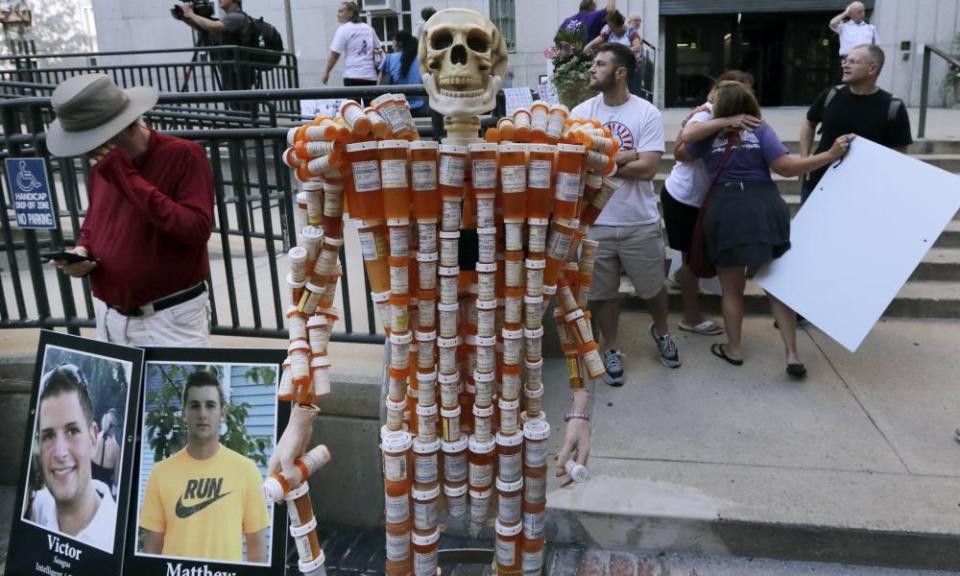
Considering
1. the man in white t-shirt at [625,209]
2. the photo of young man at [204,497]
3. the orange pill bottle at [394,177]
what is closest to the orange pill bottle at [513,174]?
the orange pill bottle at [394,177]

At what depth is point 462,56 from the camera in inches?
80.5

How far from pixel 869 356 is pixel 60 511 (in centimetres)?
462

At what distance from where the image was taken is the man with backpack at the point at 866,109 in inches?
181

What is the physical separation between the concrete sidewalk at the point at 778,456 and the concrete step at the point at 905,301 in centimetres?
35

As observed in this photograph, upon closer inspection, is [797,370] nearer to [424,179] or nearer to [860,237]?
[860,237]

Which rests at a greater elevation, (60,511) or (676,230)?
(676,230)

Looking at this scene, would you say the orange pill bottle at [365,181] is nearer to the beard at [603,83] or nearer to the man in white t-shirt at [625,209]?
the man in white t-shirt at [625,209]

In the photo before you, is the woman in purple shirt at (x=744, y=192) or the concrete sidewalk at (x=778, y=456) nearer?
the concrete sidewalk at (x=778, y=456)

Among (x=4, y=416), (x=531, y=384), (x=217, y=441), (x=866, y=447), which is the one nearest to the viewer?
(x=531, y=384)

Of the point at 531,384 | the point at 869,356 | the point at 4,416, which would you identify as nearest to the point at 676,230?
the point at 869,356

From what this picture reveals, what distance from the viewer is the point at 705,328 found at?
202 inches

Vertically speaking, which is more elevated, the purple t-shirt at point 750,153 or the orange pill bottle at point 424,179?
the orange pill bottle at point 424,179

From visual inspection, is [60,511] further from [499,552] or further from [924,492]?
[924,492]

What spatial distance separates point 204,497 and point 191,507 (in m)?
0.07
